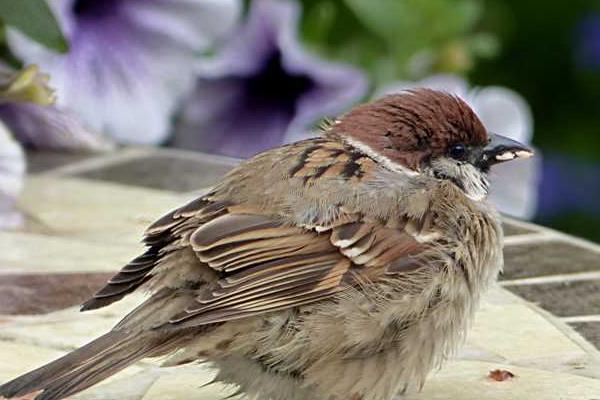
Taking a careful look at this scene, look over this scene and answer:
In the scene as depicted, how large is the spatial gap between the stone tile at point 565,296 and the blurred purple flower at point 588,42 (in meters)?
2.28

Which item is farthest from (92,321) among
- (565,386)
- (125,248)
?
(565,386)

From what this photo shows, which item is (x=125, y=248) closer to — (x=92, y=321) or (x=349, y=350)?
(x=92, y=321)

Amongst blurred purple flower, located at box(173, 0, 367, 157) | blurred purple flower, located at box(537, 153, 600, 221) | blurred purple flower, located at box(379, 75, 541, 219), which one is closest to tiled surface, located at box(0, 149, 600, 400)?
blurred purple flower, located at box(173, 0, 367, 157)

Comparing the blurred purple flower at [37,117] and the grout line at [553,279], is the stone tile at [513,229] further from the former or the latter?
the blurred purple flower at [37,117]

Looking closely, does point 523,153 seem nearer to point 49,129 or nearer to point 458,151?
point 458,151

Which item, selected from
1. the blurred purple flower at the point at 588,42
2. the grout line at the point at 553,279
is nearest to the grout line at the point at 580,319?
the grout line at the point at 553,279

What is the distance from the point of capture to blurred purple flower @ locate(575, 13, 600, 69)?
575 centimetres

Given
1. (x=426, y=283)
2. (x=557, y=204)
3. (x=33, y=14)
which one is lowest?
(x=557, y=204)

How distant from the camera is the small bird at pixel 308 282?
9.16ft

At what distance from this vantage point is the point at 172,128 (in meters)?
4.89

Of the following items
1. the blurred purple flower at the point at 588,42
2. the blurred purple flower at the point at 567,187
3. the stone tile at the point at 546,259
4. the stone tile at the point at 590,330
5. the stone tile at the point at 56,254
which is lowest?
the blurred purple flower at the point at 567,187

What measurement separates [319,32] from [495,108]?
59cm

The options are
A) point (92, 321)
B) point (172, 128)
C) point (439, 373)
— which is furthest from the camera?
point (172, 128)

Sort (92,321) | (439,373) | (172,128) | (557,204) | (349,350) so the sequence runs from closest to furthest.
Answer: (349,350), (439,373), (92,321), (172,128), (557,204)
